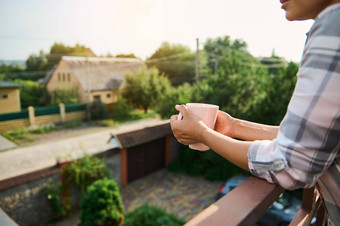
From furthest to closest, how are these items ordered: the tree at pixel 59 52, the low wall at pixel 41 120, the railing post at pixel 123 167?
1. the tree at pixel 59 52
2. the low wall at pixel 41 120
3. the railing post at pixel 123 167

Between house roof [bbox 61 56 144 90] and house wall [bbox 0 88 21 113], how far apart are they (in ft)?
15.6

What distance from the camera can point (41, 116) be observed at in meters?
16.8

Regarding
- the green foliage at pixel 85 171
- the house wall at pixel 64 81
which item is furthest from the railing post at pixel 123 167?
the house wall at pixel 64 81

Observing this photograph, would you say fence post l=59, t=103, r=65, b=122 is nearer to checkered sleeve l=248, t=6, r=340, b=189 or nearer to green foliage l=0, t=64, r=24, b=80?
green foliage l=0, t=64, r=24, b=80

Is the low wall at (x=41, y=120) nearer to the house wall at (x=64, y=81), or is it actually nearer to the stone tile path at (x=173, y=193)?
the house wall at (x=64, y=81)

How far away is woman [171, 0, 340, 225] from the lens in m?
0.48

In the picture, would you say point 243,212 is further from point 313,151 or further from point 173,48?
point 173,48

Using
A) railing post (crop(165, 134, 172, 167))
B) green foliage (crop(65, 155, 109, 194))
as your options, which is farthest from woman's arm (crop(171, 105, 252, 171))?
railing post (crop(165, 134, 172, 167))

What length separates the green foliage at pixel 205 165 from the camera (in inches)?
381

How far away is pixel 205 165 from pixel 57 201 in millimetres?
6005

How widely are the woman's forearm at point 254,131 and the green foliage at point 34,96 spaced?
916 inches

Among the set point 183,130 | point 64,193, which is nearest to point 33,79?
point 64,193

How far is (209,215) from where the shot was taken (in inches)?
22.6

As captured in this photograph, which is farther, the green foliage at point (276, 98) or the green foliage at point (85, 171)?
the green foliage at point (276, 98)
